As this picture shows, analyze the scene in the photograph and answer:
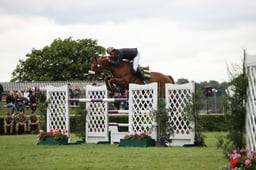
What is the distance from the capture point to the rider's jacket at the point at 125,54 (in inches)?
715

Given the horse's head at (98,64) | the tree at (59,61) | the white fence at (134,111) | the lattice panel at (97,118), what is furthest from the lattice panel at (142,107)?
the tree at (59,61)

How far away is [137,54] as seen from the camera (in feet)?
60.5

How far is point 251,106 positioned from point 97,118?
358 inches

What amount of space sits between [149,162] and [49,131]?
693cm

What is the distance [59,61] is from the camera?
64188 millimetres

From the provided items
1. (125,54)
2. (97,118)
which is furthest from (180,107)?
(125,54)

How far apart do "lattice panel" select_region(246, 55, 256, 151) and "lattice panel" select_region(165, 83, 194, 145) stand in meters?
6.10

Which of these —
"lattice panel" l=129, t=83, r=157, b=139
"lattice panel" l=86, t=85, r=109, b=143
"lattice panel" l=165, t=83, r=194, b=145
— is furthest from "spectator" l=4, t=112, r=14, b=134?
"lattice panel" l=165, t=83, r=194, b=145

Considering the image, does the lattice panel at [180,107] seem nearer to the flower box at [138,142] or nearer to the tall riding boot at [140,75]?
the flower box at [138,142]

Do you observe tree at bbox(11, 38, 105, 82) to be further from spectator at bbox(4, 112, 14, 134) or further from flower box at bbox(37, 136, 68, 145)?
flower box at bbox(37, 136, 68, 145)

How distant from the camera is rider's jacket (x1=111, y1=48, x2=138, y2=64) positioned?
18156 mm

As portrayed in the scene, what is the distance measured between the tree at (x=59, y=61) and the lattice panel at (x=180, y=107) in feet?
Answer: 159

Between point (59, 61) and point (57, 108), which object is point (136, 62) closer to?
point (57, 108)

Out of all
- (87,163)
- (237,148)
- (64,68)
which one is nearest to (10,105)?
(87,163)
